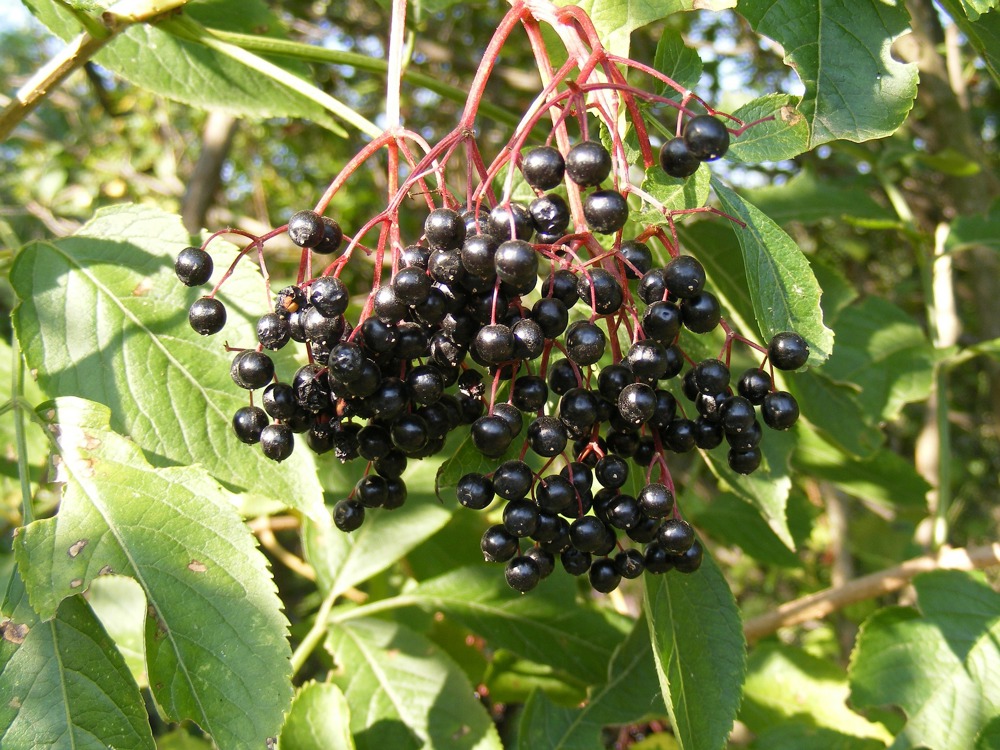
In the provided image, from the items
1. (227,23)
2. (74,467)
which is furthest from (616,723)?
(227,23)

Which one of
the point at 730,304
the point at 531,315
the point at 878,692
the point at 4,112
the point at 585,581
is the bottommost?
the point at 585,581

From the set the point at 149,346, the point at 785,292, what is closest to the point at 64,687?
the point at 149,346

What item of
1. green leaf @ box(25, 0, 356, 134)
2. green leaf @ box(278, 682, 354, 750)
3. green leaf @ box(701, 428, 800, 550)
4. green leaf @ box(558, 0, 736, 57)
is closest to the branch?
green leaf @ box(701, 428, 800, 550)

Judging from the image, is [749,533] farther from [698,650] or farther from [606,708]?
[698,650]

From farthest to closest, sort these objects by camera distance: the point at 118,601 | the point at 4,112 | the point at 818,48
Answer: the point at 118,601 < the point at 4,112 < the point at 818,48

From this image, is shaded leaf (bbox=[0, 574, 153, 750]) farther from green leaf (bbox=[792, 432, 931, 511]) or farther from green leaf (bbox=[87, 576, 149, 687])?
green leaf (bbox=[792, 432, 931, 511])

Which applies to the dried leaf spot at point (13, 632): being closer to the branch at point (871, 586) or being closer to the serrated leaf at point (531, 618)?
the serrated leaf at point (531, 618)

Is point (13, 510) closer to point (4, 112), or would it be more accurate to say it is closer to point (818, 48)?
point (4, 112)
